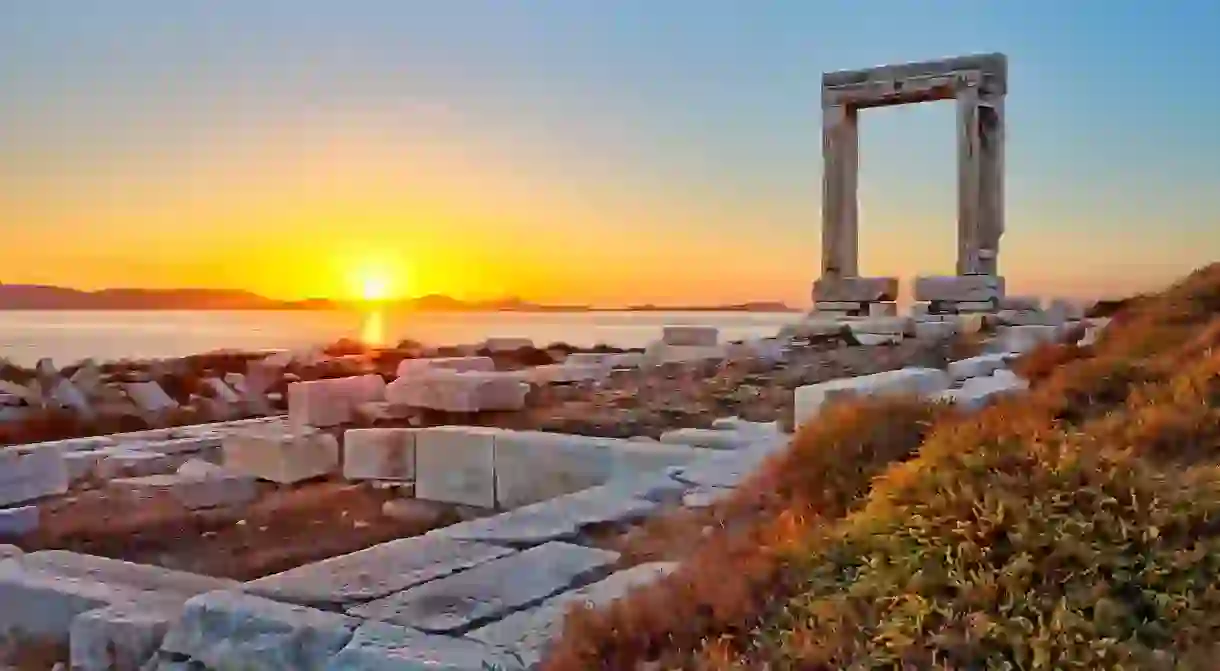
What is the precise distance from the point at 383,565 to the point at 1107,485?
2.66 m

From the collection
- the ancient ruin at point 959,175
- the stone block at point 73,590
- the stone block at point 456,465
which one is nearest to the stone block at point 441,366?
the stone block at point 456,465

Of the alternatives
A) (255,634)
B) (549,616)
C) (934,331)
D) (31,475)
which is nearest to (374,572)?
(255,634)

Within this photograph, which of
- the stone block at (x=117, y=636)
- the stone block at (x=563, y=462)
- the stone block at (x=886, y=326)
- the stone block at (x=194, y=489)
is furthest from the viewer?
the stone block at (x=886, y=326)

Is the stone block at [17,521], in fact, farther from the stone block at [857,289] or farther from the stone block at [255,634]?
the stone block at [857,289]

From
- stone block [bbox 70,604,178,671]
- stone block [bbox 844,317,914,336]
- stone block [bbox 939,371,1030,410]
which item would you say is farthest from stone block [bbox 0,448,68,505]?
stone block [bbox 844,317,914,336]

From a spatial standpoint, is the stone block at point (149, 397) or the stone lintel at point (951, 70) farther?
the stone lintel at point (951, 70)

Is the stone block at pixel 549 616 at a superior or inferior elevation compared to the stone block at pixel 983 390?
inferior

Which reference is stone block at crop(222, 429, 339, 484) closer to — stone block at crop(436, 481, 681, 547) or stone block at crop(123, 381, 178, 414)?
stone block at crop(436, 481, 681, 547)

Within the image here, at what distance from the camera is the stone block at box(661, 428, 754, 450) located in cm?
771

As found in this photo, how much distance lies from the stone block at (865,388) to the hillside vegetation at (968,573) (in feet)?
9.66

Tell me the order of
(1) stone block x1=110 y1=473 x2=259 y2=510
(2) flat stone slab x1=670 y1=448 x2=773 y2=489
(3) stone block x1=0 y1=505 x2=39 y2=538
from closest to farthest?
(2) flat stone slab x1=670 y1=448 x2=773 y2=489
(3) stone block x1=0 y1=505 x2=39 y2=538
(1) stone block x1=110 y1=473 x2=259 y2=510

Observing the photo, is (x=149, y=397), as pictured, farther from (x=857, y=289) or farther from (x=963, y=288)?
(x=963, y=288)

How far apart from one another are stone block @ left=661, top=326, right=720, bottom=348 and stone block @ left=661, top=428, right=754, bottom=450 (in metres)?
9.59

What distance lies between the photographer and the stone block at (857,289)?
22.5 meters
